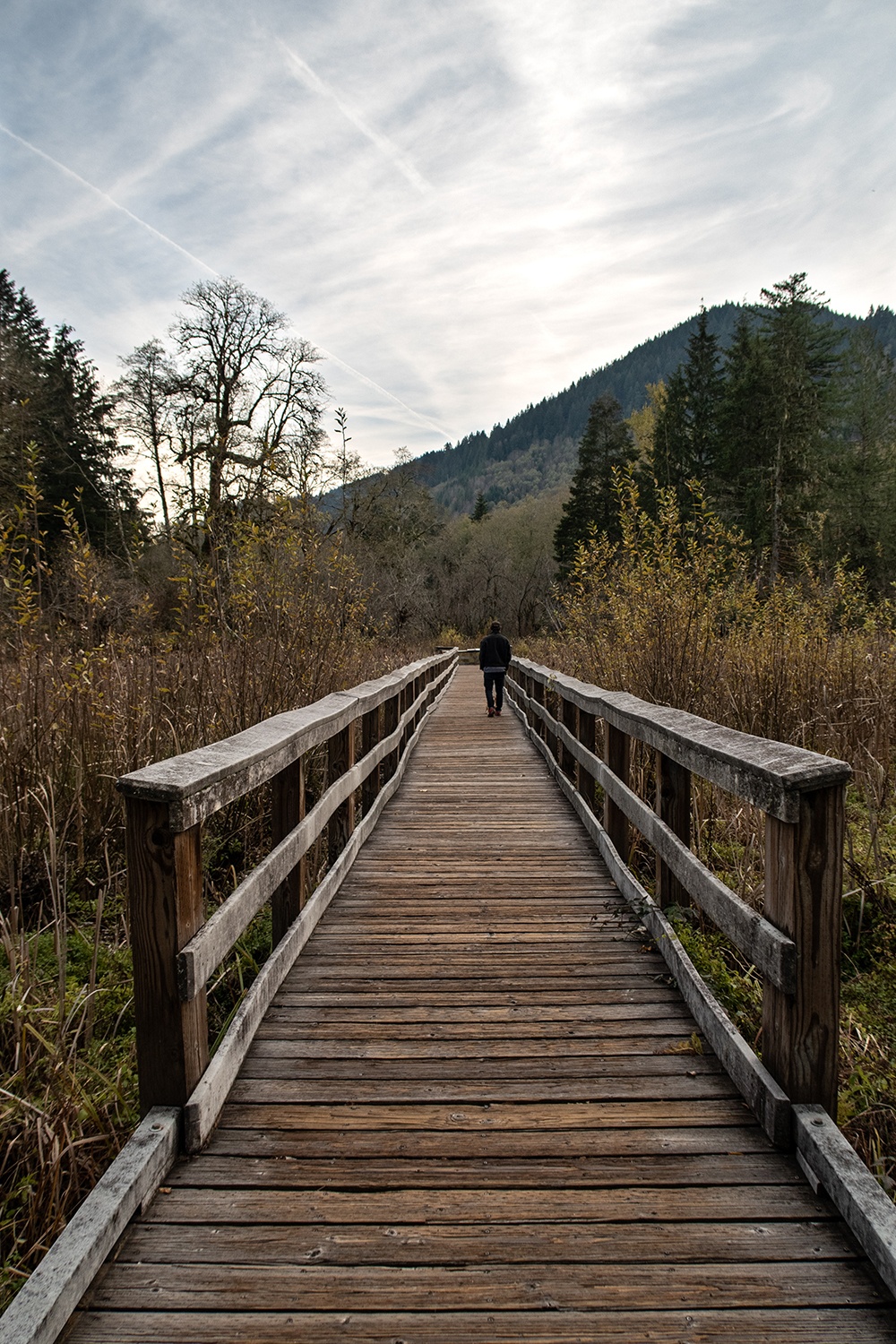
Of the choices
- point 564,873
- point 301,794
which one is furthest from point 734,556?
point 301,794

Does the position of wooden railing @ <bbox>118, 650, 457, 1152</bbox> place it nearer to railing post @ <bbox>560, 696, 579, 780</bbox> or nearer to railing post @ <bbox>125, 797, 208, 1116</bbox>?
railing post @ <bbox>125, 797, 208, 1116</bbox>

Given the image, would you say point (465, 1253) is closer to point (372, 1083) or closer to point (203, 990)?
point (372, 1083)

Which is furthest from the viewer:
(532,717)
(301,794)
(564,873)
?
(532,717)

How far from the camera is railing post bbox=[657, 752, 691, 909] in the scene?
10.6 ft

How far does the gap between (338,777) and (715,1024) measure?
2600 mm

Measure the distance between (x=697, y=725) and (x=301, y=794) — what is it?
5.58ft

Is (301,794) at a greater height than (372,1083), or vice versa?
(301,794)

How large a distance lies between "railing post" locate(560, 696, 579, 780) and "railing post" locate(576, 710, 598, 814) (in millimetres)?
107

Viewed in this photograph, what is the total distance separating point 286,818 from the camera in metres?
3.27

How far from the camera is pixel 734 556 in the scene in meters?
8.94

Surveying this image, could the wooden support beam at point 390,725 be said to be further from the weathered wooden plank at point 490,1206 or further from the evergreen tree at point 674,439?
the evergreen tree at point 674,439

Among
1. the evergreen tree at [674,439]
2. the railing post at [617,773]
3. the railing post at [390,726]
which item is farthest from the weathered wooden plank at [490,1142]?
the evergreen tree at [674,439]

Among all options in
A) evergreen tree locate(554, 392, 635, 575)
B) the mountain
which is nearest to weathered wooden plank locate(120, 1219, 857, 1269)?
evergreen tree locate(554, 392, 635, 575)

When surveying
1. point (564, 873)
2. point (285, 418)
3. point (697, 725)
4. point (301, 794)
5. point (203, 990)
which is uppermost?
point (285, 418)
